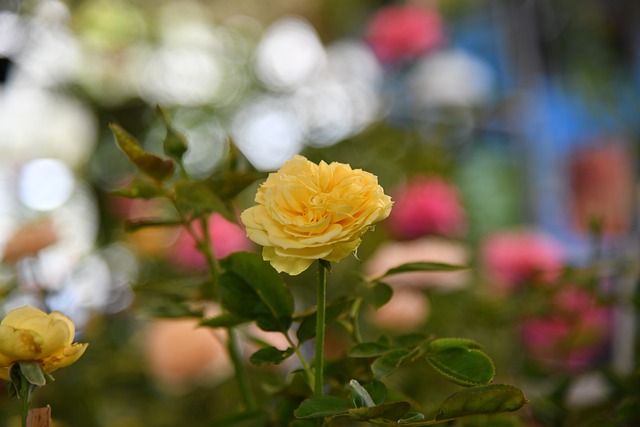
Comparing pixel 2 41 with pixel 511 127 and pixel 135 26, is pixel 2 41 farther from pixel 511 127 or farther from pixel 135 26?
pixel 511 127

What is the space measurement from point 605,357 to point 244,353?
0.49m

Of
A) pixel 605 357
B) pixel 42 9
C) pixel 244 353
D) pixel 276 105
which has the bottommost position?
pixel 605 357

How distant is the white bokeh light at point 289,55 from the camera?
141 cm

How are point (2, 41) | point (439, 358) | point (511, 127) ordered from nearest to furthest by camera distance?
1. point (439, 358)
2. point (2, 41)
3. point (511, 127)

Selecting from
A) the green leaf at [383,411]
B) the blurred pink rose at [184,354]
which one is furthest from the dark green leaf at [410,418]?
the blurred pink rose at [184,354]

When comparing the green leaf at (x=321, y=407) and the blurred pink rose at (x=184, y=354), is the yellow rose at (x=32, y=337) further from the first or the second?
the blurred pink rose at (x=184, y=354)

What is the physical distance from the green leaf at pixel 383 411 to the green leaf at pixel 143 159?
0.11m

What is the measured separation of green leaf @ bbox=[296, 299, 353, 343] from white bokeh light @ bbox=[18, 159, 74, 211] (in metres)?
0.85

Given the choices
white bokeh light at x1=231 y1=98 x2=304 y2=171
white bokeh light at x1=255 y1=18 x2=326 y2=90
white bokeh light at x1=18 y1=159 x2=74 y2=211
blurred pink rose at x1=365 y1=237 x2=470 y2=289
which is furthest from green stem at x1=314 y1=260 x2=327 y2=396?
white bokeh light at x1=255 y1=18 x2=326 y2=90

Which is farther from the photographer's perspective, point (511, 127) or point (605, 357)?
point (511, 127)

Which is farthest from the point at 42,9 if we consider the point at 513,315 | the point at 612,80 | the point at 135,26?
the point at 612,80

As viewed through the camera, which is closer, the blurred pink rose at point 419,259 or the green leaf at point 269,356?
the green leaf at point 269,356

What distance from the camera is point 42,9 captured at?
2.98 ft

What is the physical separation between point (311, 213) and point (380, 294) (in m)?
0.06
